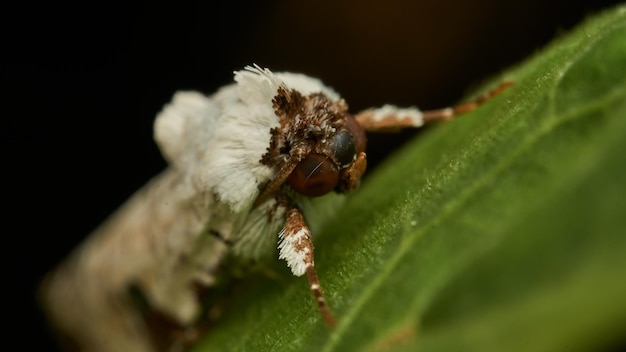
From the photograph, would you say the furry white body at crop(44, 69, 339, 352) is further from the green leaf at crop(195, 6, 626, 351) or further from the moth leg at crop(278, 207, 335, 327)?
the green leaf at crop(195, 6, 626, 351)

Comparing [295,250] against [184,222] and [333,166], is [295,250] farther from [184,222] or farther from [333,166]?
[184,222]

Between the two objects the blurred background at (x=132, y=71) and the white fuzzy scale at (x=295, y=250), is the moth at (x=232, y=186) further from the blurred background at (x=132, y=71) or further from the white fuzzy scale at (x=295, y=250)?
the blurred background at (x=132, y=71)

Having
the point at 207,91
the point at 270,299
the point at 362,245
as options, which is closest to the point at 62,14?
the point at 207,91

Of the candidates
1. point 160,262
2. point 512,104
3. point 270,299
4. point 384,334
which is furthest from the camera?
point 160,262

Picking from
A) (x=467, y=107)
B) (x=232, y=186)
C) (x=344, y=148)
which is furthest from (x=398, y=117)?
(x=232, y=186)

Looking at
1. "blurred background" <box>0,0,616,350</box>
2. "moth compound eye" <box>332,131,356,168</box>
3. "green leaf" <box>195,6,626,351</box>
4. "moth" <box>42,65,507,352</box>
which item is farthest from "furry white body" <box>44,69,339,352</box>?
"blurred background" <box>0,0,616,350</box>

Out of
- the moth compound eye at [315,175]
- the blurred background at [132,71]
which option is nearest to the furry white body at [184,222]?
the moth compound eye at [315,175]

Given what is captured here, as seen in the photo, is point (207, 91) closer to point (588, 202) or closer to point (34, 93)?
point (34, 93)
